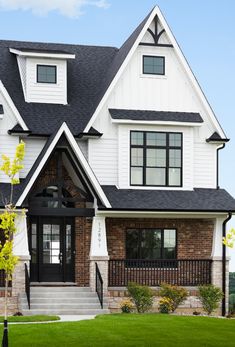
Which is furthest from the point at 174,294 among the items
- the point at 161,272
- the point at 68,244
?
the point at 68,244

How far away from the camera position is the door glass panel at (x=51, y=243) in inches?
1303

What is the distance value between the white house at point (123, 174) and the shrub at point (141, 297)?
117 centimetres

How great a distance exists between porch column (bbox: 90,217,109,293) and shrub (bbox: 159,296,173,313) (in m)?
2.24

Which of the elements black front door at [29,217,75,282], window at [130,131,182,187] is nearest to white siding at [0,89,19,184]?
black front door at [29,217,75,282]

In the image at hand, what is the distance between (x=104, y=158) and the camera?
3381cm

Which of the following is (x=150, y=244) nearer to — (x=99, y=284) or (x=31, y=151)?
(x=99, y=284)

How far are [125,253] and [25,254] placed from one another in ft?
16.3

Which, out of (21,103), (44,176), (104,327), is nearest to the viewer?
(104,327)

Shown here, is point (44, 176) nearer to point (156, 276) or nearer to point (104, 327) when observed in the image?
point (156, 276)

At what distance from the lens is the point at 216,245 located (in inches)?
1305

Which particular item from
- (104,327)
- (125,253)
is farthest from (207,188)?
(104,327)

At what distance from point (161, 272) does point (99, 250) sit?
320cm

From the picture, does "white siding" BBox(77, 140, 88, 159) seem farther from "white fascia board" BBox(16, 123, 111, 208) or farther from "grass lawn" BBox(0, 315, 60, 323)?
"grass lawn" BBox(0, 315, 60, 323)

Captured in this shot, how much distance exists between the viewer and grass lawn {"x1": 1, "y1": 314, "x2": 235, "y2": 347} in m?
22.3
